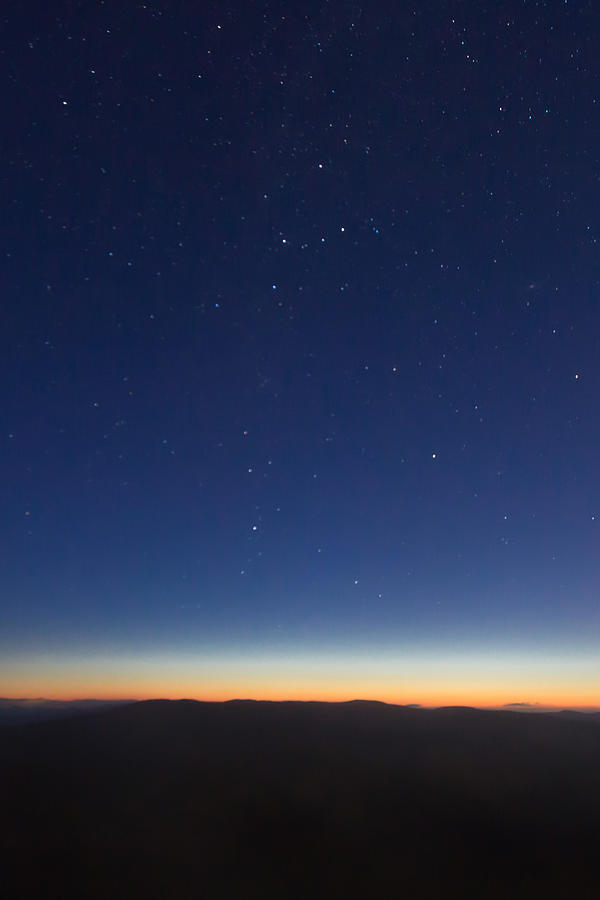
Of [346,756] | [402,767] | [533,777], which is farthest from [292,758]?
[533,777]

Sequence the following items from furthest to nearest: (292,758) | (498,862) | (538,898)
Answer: (292,758), (498,862), (538,898)

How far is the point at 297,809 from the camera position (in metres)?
35.3

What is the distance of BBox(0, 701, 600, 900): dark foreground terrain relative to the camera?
87.5 feet

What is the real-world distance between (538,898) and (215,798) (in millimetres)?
20565

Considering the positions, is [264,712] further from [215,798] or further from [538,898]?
[538,898]

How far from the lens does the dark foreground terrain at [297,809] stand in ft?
87.5

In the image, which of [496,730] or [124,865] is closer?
[124,865]

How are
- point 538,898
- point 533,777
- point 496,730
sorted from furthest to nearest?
point 496,730 → point 533,777 → point 538,898

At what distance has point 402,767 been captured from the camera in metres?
44.6

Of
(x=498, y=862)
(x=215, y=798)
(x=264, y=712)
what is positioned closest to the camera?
(x=498, y=862)

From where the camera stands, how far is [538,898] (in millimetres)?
25000

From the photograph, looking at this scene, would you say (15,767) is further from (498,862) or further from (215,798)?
(498,862)

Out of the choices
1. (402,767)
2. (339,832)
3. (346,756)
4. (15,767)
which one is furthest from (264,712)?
(339,832)

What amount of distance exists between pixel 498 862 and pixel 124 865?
1928 centimetres
